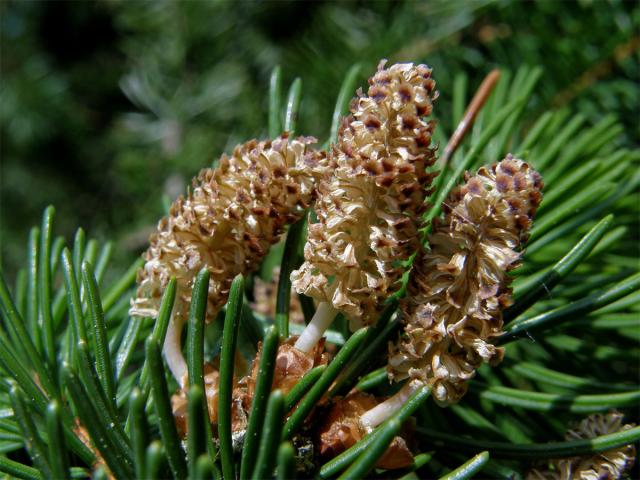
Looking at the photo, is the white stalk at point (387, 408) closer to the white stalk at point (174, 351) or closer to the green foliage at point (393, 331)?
the green foliage at point (393, 331)

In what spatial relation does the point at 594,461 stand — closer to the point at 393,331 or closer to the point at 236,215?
the point at 393,331

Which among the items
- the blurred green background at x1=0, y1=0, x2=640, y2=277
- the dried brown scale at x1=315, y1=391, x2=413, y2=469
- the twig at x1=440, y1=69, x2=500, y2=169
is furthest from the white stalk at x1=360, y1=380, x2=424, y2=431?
the blurred green background at x1=0, y1=0, x2=640, y2=277

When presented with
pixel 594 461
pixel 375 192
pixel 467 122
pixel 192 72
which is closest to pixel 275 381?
pixel 375 192

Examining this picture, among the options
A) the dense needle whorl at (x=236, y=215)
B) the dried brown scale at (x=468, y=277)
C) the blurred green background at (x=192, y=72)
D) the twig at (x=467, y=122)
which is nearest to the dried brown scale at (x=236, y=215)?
the dense needle whorl at (x=236, y=215)

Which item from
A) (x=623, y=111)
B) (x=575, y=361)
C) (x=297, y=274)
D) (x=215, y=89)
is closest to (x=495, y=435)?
(x=575, y=361)

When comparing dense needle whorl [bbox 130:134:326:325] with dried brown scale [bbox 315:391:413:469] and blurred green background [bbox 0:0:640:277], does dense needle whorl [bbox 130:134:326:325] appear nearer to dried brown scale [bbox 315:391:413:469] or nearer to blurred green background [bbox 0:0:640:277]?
dried brown scale [bbox 315:391:413:469]

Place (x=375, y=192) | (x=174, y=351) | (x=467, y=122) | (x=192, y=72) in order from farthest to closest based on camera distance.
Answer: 1. (x=192, y=72)
2. (x=467, y=122)
3. (x=174, y=351)
4. (x=375, y=192)
